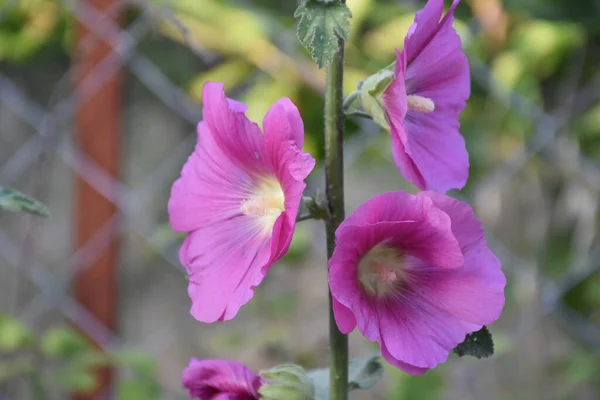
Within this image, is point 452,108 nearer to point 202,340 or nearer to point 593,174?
point 593,174

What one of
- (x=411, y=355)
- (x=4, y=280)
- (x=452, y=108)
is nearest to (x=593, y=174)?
(x=452, y=108)

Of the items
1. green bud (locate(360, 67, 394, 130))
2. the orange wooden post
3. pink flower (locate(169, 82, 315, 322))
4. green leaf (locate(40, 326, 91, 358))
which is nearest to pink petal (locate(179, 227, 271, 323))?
pink flower (locate(169, 82, 315, 322))

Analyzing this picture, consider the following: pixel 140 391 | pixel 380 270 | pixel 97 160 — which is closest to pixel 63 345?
pixel 140 391

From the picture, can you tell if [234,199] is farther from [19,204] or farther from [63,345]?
[63,345]

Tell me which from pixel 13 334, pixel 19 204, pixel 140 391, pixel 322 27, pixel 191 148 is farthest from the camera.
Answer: pixel 191 148

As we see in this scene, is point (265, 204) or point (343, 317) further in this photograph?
point (265, 204)

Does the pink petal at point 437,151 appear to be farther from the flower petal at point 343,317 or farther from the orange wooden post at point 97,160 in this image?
the orange wooden post at point 97,160

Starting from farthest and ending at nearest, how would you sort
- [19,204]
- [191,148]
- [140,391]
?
[191,148] → [140,391] → [19,204]

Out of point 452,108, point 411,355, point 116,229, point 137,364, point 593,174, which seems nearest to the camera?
point 411,355
